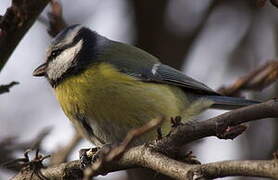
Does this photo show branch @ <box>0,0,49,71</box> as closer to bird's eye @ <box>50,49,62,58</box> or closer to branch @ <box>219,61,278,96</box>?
bird's eye @ <box>50,49,62,58</box>

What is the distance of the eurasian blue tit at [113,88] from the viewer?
317cm

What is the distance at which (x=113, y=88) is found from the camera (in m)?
3.23

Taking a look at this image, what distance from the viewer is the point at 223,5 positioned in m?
4.79

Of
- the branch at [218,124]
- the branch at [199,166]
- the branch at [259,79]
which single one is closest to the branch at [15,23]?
the branch at [199,166]

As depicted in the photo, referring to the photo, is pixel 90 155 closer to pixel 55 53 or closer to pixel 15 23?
pixel 15 23

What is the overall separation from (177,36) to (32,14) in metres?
2.05

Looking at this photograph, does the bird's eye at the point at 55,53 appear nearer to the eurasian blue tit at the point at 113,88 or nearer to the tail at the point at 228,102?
the eurasian blue tit at the point at 113,88

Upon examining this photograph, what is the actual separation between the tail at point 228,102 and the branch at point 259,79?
13 centimetres

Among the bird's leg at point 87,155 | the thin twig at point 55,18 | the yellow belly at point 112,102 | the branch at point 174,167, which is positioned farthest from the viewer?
the thin twig at point 55,18

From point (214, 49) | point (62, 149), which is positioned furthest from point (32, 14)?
point (214, 49)

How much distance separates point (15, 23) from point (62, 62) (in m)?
1.04

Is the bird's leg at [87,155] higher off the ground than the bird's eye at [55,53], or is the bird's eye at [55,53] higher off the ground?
the bird's eye at [55,53]

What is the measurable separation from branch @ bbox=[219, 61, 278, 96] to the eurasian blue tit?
5.3 inches

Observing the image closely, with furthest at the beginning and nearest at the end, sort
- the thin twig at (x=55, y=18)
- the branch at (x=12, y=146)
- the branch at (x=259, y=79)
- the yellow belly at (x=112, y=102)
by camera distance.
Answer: the branch at (x=259, y=79), the thin twig at (x=55, y=18), the yellow belly at (x=112, y=102), the branch at (x=12, y=146)
